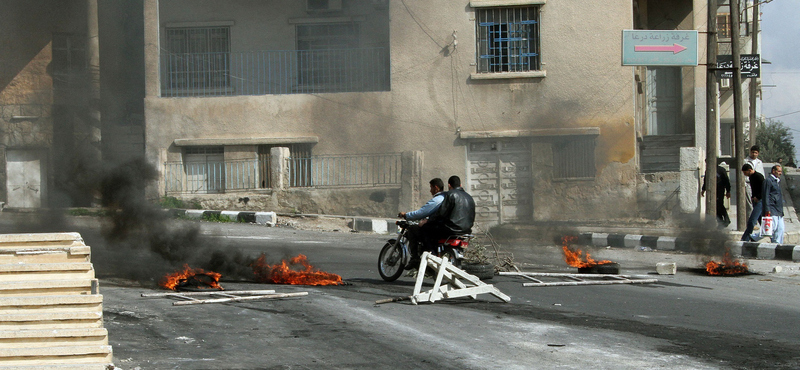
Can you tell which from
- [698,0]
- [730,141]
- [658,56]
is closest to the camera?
[658,56]

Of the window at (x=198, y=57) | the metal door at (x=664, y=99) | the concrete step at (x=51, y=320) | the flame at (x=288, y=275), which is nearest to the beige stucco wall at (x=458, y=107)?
the window at (x=198, y=57)

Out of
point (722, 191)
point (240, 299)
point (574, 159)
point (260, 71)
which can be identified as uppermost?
point (260, 71)

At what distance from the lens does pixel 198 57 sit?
20047 mm

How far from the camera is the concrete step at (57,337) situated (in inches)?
161

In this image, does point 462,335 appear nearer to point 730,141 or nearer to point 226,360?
point 226,360

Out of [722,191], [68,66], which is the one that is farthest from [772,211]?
[68,66]

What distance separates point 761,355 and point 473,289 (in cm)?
272

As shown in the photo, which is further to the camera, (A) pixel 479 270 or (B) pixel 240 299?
(A) pixel 479 270

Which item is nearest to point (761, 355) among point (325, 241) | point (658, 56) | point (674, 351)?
point (674, 351)

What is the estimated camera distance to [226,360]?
16.1 ft

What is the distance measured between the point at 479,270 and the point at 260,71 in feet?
41.9

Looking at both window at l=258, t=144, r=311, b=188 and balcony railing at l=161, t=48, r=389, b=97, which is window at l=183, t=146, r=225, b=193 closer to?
window at l=258, t=144, r=311, b=188

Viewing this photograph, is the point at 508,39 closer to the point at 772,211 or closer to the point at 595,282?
the point at 772,211

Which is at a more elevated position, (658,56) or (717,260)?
(658,56)
